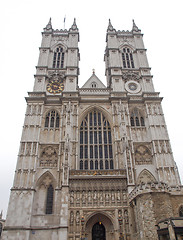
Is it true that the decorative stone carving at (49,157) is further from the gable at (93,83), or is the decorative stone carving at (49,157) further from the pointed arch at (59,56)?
the pointed arch at (59,56)

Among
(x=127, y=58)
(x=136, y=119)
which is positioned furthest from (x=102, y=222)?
(x=127, y=58)

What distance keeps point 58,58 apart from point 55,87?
211 inches

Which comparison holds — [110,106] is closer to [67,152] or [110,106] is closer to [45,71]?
[67,152]

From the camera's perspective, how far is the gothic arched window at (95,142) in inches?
815

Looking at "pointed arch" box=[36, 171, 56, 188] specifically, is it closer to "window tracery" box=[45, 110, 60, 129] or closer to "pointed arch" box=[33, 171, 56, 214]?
"pointed arch" box=[33, 171, 56, 214]

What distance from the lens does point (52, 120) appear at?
76.1ft

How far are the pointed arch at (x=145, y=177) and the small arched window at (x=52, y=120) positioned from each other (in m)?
9.93

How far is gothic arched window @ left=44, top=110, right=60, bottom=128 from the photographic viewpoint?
2270cm

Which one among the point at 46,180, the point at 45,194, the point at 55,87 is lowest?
the point at 45,194

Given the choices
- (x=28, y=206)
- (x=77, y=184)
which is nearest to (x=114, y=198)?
(x=77, y=184)

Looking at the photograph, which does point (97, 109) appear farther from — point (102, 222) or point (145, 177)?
point (102, 222)

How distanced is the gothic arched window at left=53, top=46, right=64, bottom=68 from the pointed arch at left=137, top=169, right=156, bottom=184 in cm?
1674

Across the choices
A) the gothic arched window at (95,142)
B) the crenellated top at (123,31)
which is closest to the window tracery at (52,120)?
the gothic arched window at (95,142)

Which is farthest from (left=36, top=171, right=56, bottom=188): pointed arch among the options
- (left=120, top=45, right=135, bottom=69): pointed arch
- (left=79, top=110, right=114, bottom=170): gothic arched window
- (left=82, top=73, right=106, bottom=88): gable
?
(left=120, top=45, right=135, bottom=69): pointed arch
